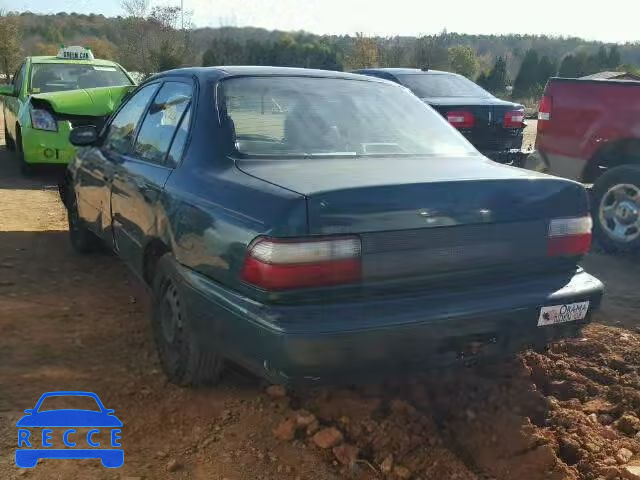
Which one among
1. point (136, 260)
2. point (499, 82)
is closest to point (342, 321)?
point (136, 260)

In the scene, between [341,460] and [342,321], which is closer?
Result: [342,321]

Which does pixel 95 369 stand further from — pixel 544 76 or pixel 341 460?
pixel 544 76

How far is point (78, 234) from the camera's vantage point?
5359 millimetres

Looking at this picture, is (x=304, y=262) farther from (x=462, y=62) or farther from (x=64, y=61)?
(x=462, y=62)

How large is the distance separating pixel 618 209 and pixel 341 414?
399 centimetres

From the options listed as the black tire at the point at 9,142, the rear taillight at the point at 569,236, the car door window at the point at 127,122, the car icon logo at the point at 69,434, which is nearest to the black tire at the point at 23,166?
the black tire at the point at 9,142

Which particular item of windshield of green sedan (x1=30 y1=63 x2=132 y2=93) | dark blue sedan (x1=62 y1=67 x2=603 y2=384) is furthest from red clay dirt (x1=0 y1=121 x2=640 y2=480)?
windshield of green sedan (x1=30 y1=63 x2=132 y2=93)

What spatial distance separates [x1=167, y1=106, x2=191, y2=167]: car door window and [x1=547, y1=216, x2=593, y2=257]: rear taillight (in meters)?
1.76

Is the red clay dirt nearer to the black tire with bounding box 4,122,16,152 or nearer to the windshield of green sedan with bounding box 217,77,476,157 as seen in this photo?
the windshield of green sedan with bounding box 217,77,476,157

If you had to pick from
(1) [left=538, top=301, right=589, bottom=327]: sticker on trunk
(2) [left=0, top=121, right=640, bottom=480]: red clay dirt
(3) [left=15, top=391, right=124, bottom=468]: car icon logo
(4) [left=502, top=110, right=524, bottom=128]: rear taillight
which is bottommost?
(3) [left=15, top=391, right=124, bottom=468]: car icon logo

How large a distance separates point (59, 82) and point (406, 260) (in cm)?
837

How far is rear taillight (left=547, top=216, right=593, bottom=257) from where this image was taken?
9.48ft

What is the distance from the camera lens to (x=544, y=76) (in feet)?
117

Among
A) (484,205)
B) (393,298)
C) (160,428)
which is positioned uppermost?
(484,205)
